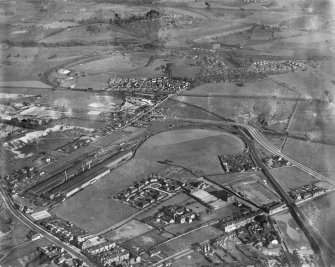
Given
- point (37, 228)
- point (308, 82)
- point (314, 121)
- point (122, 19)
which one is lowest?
point (37, 228)

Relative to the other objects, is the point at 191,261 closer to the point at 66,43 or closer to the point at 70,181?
the point at 70,181

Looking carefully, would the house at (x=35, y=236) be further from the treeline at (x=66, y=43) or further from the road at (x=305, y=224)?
the treeline at (x=66, y=43)

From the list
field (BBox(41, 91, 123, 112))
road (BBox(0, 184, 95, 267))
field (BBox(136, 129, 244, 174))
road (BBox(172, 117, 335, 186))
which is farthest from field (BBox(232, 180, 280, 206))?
field (BBox(41, 91, 123, 112))

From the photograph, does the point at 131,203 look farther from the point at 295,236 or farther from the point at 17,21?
the point at 17,21

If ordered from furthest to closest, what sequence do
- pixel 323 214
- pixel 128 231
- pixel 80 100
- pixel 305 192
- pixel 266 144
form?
pixel 80 100 < pixel 266 144 < pixel 305 192 < pixel 323 214 < pixel 128 231

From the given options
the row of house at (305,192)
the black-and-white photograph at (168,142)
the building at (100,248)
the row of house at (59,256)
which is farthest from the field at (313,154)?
the row of house at (59,256)

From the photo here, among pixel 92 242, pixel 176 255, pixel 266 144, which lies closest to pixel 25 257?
pixel 92 242

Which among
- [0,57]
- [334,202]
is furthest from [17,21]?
[334,202]
